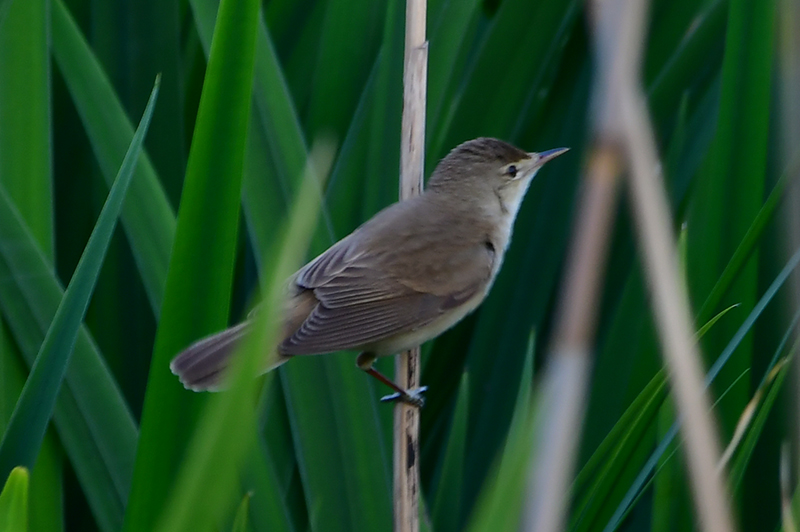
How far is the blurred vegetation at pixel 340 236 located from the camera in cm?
130

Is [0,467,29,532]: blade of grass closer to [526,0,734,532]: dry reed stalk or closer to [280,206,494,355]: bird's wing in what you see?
[526,0,734,532]: dry reed stalk

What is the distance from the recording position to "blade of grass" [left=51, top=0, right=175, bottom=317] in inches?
63.2

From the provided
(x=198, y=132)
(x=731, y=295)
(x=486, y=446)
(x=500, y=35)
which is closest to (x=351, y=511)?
(x=486, y=446)

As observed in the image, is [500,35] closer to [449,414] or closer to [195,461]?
[449,414]

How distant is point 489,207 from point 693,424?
1.64m

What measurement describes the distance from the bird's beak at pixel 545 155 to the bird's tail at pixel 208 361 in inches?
32.3

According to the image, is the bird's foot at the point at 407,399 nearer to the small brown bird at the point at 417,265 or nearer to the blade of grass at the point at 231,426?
the small brown bird at the point at 417,265

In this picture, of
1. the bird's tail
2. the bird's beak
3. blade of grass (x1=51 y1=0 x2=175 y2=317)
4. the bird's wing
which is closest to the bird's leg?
the bird's wing

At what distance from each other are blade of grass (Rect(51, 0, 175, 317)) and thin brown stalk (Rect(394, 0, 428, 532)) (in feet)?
1.67

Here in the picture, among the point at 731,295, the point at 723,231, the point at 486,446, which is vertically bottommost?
the point at 486,446

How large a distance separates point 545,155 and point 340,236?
0.52m

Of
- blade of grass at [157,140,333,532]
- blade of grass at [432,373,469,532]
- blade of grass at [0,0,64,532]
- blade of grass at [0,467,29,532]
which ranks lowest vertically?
blade of grass at [432,373,469,532]

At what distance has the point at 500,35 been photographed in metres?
2.05

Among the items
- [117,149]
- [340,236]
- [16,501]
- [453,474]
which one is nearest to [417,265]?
[340,236]
